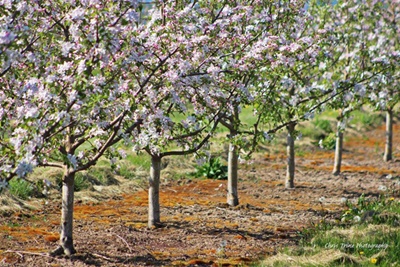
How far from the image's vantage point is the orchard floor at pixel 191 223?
869cm

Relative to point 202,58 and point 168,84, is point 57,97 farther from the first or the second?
point 202,58

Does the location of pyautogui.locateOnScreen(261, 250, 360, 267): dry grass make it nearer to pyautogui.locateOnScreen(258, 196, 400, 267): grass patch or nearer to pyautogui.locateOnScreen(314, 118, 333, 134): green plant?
pyautogui.locateOnScreen(258, 196, 400, 267): grass patch

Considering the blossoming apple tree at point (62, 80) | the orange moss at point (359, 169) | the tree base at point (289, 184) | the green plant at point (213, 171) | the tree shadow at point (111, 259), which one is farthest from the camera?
the orange moss at point (359, 169)

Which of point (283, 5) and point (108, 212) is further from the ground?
point (283, 5)

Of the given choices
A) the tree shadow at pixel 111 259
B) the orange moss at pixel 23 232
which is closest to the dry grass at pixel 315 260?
the tree shadow at pixel 111 259

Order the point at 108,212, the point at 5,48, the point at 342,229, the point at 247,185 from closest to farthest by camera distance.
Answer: the point at 5,48, the point at 342,229, the point at 108,212, the point at 247,185

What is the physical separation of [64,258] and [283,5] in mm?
5826

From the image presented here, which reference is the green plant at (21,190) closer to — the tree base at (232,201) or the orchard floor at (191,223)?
the orchard floor at (191,223)

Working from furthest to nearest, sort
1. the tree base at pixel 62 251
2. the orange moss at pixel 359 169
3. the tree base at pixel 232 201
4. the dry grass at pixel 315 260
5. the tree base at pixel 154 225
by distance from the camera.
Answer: the orange moss at pixel 359 169 < the tree base at pixel 232 201 < the tree base at pixel 154 225 < the tree base at pixel 62 251 < the dry grass at pixel 315 260

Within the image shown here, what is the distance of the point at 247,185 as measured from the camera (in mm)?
15930

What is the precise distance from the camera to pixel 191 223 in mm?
11070

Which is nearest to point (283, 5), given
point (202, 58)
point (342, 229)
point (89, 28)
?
point (202, 58)

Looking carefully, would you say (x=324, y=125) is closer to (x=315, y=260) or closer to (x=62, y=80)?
(x=315, y=260)

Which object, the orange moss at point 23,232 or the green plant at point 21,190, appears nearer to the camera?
the orange moss at point 23,232
